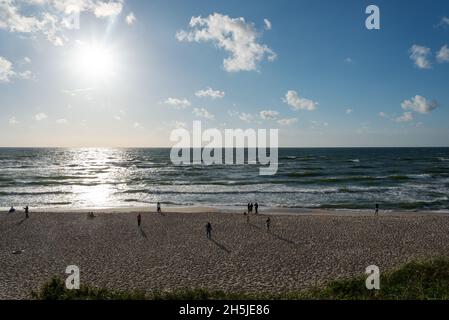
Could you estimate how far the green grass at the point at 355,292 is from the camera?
11.1 meters

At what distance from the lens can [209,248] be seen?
23156 mm

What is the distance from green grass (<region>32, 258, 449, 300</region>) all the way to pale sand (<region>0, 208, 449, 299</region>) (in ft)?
13.2

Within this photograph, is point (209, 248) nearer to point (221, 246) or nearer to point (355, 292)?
point (221, 246)

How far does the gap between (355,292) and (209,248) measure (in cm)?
1223

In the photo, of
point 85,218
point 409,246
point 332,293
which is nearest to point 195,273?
point 332,293

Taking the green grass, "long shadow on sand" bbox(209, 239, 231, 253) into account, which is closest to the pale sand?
"long shadow on sand" bbox(209, 239, 231, 253)

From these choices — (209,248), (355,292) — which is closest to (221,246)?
(209,248)

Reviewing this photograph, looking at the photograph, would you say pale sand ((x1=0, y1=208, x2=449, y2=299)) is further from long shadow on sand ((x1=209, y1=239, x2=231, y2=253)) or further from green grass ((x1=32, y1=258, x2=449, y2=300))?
green grass ((x1=32, y1=258, x2=449, y2=300))

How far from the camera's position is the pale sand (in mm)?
17484

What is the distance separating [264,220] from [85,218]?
1648cm

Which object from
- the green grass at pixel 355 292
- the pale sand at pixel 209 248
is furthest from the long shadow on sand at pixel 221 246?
the green grass at pixel 355 292

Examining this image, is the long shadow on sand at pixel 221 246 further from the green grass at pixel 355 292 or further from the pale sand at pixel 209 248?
the green grass at pixel 355 292

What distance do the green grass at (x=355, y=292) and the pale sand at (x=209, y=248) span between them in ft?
13.2
